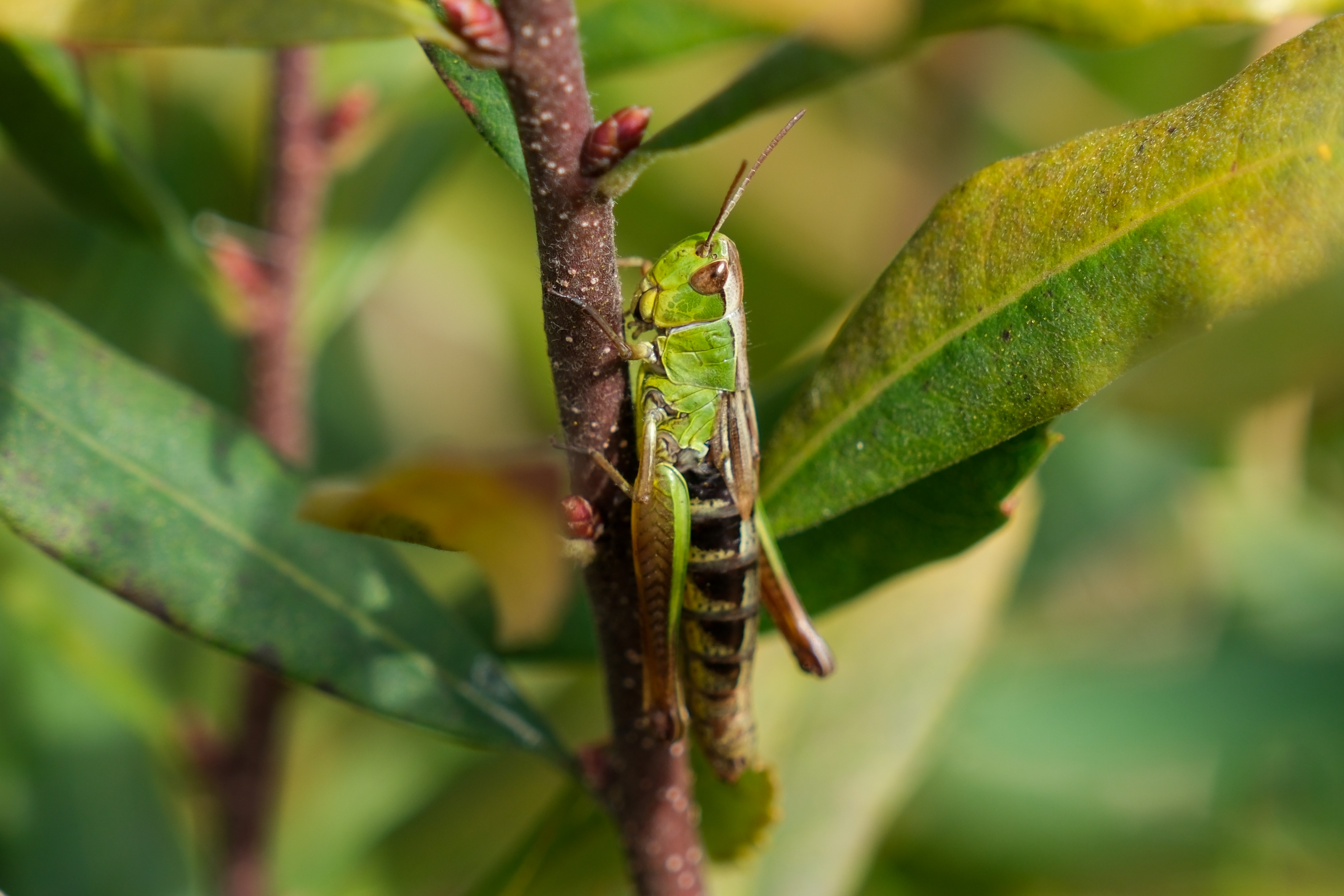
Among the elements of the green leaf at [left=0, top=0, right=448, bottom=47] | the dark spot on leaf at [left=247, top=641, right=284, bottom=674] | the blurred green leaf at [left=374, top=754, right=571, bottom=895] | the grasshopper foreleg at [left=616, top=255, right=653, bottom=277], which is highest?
the green leaf at [left=0, top=0, right=448, bottom=47]

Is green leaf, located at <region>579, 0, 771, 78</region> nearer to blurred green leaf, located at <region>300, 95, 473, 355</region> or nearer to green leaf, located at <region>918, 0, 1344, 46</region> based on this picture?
green leaf, located at <region>918, 0, 1344, 46</region>

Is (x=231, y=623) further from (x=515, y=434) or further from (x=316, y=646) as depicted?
(x=515, y=434)

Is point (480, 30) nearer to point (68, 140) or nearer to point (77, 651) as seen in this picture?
point (68, 140)

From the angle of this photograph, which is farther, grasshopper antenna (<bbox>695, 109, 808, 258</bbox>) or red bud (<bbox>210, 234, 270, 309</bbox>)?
red bud (<bbox>210, 234, 270, 309</bbox>)

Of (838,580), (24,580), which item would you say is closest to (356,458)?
(24,580)

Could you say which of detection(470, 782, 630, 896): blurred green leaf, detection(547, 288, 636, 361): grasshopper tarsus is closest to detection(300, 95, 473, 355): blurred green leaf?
detection(470, 782, 630, 896): blurred green leaf

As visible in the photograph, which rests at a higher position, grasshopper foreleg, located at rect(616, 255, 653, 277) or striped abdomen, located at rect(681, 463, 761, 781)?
grasshopper foreleg, located at rect(616, 255, 653, 277)
